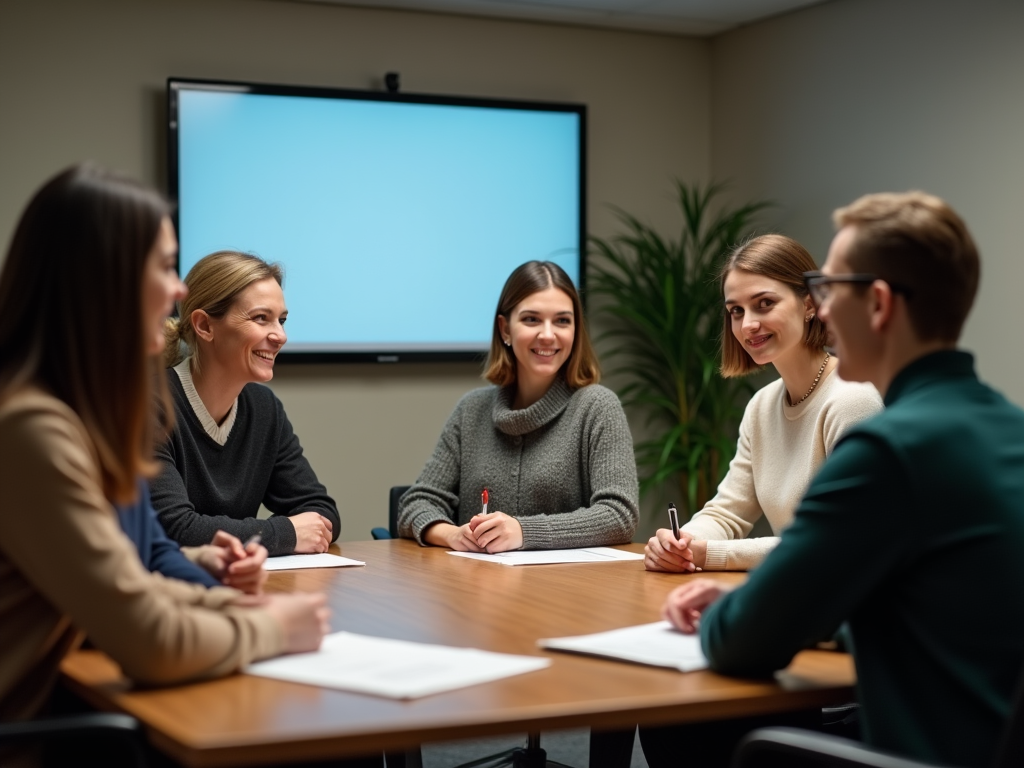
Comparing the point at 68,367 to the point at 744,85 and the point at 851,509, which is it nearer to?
the point at 851,509

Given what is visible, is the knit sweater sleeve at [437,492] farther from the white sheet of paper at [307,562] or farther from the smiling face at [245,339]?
the smiling face at [245,339]

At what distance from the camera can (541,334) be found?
333 centimetres

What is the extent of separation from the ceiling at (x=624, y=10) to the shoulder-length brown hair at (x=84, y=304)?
4.02 meters

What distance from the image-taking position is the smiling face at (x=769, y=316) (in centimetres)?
285

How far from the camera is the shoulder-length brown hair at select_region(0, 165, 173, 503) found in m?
1.56

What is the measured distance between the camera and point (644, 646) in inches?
71.7

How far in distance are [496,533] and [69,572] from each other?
1.46 meters

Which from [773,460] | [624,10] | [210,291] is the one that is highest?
[624,10]

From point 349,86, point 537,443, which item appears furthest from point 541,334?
point 349,86

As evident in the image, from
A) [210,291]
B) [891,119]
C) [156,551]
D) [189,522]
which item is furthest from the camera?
[891,119]

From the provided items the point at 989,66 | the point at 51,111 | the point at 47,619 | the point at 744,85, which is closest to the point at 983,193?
the point at 989,66

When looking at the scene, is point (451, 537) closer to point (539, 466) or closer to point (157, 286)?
point (539, 466)

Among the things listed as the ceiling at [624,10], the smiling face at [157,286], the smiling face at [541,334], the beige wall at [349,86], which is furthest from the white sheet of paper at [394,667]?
the ceiling at [624,10]

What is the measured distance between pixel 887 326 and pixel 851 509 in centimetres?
29
